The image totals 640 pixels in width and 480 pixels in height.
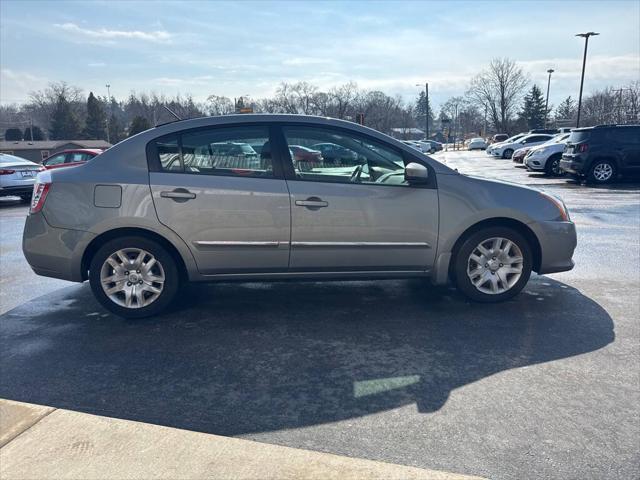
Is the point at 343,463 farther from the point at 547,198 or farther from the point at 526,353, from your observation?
the point at 547,198

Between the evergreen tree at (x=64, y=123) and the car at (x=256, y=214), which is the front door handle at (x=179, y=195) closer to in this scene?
the car at (x=256, y=214)

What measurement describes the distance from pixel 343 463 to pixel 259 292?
3.06 metres

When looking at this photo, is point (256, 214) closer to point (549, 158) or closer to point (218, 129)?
point (218, 129)

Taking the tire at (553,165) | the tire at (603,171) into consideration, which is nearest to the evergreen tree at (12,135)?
the tire at (553,165)

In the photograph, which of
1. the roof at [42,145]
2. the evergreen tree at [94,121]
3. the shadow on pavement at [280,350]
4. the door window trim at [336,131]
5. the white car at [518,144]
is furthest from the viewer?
the evergreen tree at [94,121]

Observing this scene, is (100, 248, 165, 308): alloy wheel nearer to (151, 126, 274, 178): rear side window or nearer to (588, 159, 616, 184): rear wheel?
(151, 126, 274, 178): rear side window

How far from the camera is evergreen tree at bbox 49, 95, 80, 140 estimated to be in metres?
78.1

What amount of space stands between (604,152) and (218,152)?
1426 cm

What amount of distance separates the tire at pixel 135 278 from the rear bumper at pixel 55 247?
0.48ft

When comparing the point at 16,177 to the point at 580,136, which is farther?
the point at 580,136

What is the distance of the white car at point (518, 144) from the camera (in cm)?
3160

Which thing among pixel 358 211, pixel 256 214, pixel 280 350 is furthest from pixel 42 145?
pixel 280 350

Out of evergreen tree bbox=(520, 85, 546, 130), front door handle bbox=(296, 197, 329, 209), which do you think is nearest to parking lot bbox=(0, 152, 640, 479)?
front door handle bbox=(296, 197, 329, 209)

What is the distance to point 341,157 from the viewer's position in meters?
4.54
